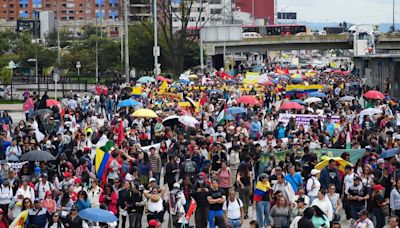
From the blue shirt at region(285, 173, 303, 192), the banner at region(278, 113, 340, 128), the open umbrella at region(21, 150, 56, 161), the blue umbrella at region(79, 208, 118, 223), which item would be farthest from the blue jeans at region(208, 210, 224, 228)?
the banner at region(278, 113, 340, 128)

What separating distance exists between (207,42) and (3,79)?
26.9 metres

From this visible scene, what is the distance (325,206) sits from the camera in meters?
16.9

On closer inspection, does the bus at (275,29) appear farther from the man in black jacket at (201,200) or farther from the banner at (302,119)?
the man in black jacket at (201,200)

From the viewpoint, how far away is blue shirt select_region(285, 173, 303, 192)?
18641 millimetres

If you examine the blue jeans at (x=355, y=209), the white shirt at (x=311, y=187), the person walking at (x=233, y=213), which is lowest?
the blue jeans at (x=355, y=209)

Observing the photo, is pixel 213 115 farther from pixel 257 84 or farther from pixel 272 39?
pixel 272 39

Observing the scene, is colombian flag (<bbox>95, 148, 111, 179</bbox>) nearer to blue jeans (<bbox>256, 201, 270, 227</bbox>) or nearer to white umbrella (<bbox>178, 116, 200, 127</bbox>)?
blue jeans (<bbox>256, 201, 270, 227</bbox>)

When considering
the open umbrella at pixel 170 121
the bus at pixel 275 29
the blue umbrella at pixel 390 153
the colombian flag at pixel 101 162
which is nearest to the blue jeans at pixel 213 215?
the colombian flag at pixel 101 162

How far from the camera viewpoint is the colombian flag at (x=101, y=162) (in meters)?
21.1

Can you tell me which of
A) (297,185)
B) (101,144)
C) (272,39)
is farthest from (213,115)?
(272,39)

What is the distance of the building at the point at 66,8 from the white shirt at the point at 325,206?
15921cm

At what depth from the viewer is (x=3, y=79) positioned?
7225cm

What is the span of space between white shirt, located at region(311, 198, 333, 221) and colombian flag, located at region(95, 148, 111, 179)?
215 inches

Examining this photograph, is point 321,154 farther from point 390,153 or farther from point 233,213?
point 233,213
